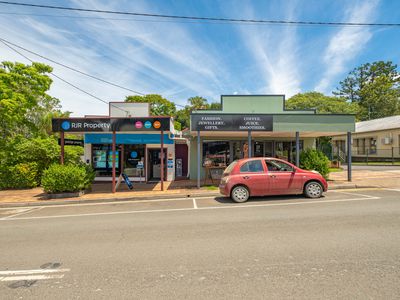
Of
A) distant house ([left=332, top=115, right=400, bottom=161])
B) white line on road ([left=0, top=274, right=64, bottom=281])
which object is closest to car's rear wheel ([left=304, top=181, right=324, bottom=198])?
white line on road ([left=0, top=274, right=64, bottom=281])

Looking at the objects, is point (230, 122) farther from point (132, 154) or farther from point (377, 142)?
point (377, 142)

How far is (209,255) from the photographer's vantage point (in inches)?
159

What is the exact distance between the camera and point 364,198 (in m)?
8.62

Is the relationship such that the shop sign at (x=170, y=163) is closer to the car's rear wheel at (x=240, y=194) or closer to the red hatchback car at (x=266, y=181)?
the red hatchback car at (x=266, y=181)

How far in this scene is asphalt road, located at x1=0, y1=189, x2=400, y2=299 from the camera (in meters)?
2.99

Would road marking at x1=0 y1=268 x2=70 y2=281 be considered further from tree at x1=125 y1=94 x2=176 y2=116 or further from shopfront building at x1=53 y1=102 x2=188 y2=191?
tree at x1=125 y1=94 x2=176 y2=116

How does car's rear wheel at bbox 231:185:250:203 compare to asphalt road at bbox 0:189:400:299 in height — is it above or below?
above

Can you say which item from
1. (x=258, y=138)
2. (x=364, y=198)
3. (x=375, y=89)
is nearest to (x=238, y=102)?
(x=258, y=138)

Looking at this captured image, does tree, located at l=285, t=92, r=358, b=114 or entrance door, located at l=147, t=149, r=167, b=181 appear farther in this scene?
tree, located at l=285, t=92, r=358, b=114

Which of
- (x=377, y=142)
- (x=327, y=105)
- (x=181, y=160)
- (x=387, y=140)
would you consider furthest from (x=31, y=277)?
(x=327, y=105)

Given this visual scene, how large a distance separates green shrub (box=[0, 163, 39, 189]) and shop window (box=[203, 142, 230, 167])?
10347 millimetres

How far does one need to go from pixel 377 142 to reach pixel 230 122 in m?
25.9

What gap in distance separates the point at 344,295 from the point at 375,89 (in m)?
55.7

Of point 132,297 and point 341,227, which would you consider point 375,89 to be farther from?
point 132,297
